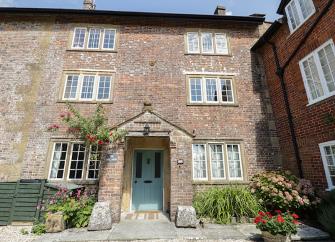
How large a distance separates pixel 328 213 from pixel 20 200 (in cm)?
1046

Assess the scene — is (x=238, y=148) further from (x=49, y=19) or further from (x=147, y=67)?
(x=49, y=19)

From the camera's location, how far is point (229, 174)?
8352 millimetres

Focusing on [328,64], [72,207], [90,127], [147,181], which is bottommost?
[72,207]

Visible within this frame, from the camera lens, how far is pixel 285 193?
6801 mm

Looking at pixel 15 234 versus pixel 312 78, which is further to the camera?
pixel 312 78

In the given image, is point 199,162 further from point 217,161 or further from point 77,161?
point 77,161

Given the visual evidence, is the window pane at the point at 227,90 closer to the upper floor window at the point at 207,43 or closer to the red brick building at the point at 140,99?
the red brick building at the point at 140,99

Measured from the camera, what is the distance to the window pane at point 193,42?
1023 cm

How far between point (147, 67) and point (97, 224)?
721 cm

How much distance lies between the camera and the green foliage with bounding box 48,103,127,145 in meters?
7.42

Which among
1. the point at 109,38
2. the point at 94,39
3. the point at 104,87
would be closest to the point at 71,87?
the point at 104,87

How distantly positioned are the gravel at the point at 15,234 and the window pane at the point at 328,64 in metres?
11.2

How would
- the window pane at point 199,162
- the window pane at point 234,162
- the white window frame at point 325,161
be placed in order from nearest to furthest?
1. the white window frame at point 325,161
2. the window pane at point 199,162
3. the window pane at point 234,162

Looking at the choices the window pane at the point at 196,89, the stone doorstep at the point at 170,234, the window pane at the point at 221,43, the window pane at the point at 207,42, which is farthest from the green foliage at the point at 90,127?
the window pane at the point at 221,43
